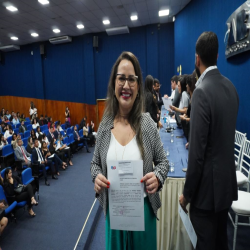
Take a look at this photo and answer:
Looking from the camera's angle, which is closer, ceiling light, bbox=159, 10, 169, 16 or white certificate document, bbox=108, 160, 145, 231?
white certificate document, bbox=108, 160, 145, 231

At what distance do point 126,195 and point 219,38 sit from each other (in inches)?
152

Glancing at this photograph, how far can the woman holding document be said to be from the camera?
1.08 metres

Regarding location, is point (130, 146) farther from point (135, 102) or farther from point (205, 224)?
point (205, 224)

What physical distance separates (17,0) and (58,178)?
533 cm

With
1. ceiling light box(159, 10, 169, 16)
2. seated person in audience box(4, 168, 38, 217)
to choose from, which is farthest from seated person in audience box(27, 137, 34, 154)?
ceiling light box(159, 10, 169, 16)

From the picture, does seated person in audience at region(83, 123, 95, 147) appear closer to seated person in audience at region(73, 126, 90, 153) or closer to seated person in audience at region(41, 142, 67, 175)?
seated person in audience at region(73, 126, 90, 153)

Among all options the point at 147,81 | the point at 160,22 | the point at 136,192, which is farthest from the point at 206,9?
the point at 136,192

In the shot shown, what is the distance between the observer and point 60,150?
6113 millimetres

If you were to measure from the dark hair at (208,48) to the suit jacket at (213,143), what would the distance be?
8 cm

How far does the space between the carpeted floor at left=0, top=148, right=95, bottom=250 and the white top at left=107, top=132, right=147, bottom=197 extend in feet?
7.42

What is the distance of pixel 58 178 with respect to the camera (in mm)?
5176

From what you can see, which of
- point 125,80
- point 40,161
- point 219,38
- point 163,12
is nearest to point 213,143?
point 125,80

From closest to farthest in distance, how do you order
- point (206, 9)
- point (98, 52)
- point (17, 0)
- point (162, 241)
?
point (162, 241)
point (206, 9)
point (17, 0)
point (98, 52)

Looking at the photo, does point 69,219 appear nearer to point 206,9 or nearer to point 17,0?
point 206,9
